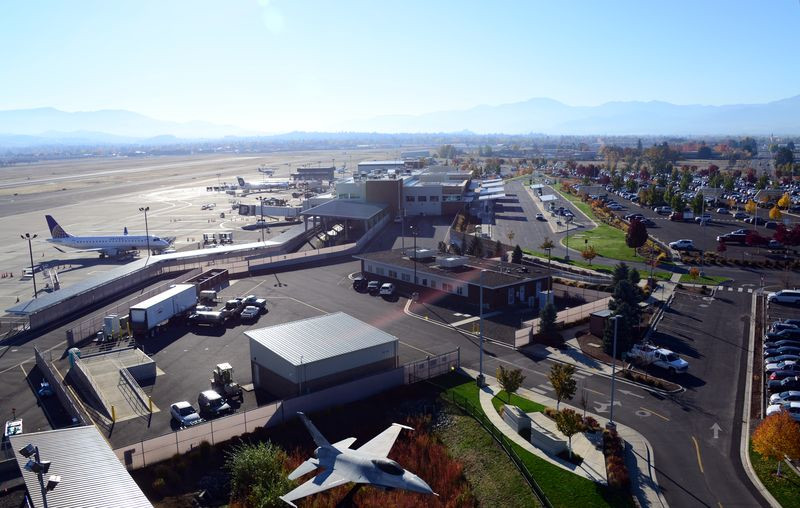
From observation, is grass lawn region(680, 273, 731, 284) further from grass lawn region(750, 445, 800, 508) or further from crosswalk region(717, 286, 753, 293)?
grass lawn region(750, 445, 800, 508)

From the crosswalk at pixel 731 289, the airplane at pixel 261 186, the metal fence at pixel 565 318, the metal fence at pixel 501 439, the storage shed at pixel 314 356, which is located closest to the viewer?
the metal fence at pixel 501 439

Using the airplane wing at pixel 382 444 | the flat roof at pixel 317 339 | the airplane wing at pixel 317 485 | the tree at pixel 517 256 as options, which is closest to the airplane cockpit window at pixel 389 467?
the airplane wing at pixel 317 485

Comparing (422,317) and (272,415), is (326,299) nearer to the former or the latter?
(422,317)

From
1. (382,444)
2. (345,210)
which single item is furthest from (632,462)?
(345,210)

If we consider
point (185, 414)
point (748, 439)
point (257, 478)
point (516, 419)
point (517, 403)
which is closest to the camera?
point (257, 478)

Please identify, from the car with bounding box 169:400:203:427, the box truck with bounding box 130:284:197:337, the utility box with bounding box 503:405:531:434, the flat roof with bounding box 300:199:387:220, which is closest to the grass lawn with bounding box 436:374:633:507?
the utility box with bounding box 503:405:531:434

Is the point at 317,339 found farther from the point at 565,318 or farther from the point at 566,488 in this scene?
the point at 565,318

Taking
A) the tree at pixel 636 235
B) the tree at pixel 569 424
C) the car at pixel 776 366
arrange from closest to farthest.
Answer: the tree at pixel 569 424
the car at pixel 776 366
the tree at pixel 636 235

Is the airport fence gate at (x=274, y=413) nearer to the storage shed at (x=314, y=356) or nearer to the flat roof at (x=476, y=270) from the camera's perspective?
the storage shed at (x=314, y=356)
